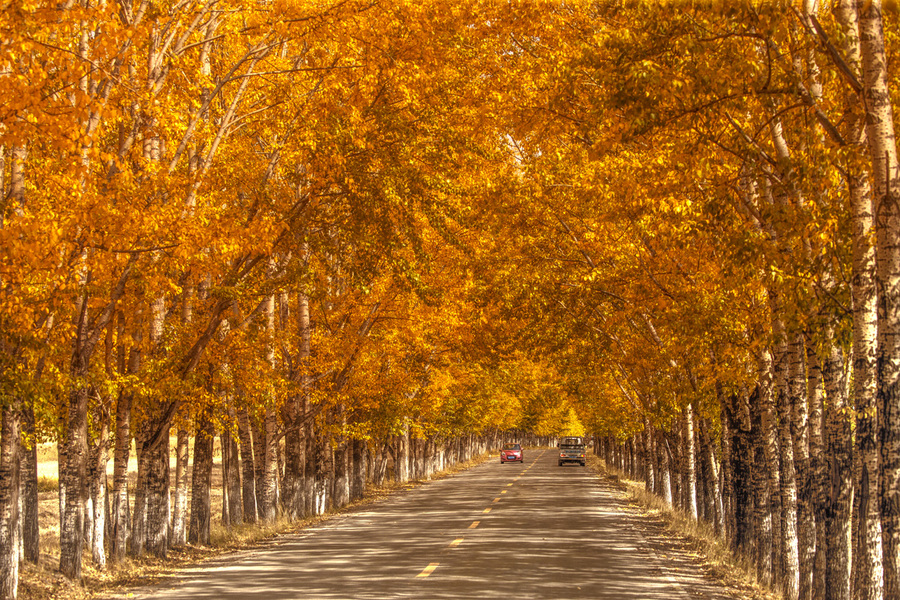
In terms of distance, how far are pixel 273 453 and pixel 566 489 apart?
17777 mm

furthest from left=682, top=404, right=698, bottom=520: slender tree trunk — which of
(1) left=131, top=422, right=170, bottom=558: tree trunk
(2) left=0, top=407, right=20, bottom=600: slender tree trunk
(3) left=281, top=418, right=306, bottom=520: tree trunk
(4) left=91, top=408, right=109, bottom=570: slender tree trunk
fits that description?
(2) left=0, top=407, right=20, bottom=600: slender tree trunk

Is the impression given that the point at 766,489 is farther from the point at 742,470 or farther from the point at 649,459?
the point at 649,459

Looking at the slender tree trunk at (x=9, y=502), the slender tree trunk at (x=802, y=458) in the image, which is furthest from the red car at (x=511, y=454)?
the slender tree trunk at (x=802, y=458)

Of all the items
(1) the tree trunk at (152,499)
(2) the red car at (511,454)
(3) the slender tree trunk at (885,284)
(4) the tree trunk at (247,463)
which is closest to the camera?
(3) the slender tree trunk at (885,284)

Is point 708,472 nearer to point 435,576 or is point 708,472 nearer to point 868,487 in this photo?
point 435,576

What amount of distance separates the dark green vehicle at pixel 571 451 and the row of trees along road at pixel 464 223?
44.1 metres

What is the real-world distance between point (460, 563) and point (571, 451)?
59.0m

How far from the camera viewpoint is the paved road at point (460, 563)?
12.0 metres

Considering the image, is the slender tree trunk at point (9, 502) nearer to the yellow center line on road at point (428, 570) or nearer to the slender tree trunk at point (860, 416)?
the yellow center line on road at point (428, 570)

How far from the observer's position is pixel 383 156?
54.9 ft

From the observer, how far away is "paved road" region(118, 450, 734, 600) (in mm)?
11961

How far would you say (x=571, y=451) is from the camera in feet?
237

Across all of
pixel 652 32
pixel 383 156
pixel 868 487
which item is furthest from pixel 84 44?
pixel 868 487

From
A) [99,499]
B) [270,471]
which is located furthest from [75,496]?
[270,471]
